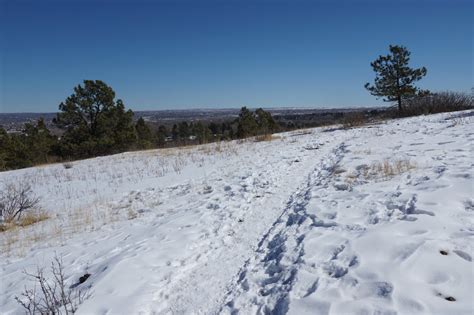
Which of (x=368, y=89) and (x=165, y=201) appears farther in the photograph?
(x=368, y=89)

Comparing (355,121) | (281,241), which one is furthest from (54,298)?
(355,121)

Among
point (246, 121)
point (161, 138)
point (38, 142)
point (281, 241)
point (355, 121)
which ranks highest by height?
point (246, 121)

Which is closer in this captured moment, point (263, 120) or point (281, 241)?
point (281, 241)

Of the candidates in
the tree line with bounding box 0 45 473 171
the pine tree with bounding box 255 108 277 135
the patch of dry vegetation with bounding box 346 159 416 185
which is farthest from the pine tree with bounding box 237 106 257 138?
the patch of dry vegetation with bounding box 346 159 416 185

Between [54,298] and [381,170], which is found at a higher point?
[381,170]

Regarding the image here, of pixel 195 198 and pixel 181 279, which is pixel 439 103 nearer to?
pixel 195 198

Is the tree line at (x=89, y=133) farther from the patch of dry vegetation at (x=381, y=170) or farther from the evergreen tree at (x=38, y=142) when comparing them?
the patch of dry vegetation at (x=381, y=170)

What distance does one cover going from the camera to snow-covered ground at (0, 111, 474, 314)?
274 centimetres

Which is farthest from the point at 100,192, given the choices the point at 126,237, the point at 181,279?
the point at 181,279

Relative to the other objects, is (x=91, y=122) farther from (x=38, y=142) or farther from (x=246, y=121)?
(x=246, y=121)

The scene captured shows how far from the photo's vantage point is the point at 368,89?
83.8 ft

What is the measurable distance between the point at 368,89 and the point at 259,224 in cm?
2435

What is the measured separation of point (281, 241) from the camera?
414 cm

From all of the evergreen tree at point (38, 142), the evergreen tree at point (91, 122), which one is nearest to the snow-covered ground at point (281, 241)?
the evergreen tree at point (91, 122)
